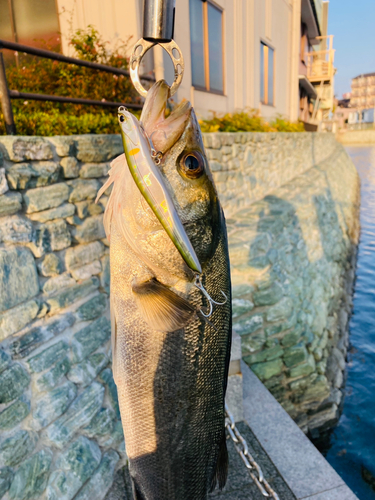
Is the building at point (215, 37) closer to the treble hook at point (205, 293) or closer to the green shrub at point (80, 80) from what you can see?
the green shrub at point (80, 80)

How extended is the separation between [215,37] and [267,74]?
17.6ft

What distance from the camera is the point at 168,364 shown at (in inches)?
57.7

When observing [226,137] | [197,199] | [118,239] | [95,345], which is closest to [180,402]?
[118,239]

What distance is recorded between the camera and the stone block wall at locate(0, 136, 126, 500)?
2.42 metres

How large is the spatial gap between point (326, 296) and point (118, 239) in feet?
26.5

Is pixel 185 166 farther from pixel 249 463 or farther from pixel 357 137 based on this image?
pixel 357 137

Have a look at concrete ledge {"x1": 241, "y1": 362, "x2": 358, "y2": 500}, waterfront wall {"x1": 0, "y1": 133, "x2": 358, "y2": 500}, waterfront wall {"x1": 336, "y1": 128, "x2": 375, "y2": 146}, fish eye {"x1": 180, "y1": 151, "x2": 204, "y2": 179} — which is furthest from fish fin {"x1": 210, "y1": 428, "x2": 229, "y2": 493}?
waterfront wall {"x1": 336, "y1": 128, "x2": 375, "y2": 146}

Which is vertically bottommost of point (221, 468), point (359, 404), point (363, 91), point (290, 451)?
point (359, 404)

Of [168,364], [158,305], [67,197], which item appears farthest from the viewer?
[67,197]

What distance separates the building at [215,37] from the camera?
6.34 m

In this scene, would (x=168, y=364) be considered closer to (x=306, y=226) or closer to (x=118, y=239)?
(x=118, y=239)

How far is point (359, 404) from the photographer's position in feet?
21.6

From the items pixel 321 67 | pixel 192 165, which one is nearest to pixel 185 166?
pixel 192 165

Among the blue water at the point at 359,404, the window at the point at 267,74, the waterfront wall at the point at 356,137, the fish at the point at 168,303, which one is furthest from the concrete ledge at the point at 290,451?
the waterfront wall at the point at 356,137
